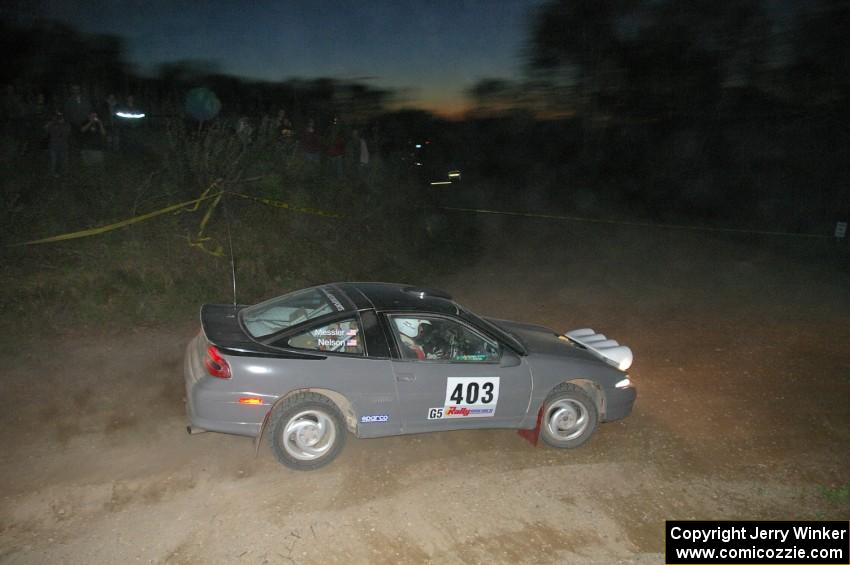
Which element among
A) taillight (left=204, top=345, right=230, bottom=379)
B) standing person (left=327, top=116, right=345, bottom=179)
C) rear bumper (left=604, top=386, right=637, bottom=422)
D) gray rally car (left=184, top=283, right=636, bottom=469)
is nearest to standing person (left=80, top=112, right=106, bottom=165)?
standing person (left=327, top=116, right=345, bottom=179)

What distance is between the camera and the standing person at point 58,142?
10391 millimetres

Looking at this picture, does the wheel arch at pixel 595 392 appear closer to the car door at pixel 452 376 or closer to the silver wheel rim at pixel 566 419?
the silver wheel rim at pixel 566 419

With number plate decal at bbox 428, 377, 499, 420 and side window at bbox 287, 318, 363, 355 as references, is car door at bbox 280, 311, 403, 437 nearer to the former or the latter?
side window at bbox 287, 318, 363, 355

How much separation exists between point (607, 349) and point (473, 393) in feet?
6.30

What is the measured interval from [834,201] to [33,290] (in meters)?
27.2

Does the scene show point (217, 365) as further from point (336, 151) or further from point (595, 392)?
point (336, 151)

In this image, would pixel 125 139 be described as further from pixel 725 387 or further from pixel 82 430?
→ pixel 725 387

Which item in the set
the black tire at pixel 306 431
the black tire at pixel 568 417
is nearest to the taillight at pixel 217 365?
the black tire at pixel 306 431

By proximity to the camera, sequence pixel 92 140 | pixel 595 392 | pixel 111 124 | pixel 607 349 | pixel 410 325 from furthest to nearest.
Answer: pixel 111 124, pixel 92 140, pixel 607 349, pixel 595 392, pixel 410 325

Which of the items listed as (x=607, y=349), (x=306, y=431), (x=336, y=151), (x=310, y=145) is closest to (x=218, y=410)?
(x=306, y=431)

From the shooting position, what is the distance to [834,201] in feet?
78.4

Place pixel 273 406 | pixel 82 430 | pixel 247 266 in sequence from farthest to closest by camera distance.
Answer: pixel 247 266 → pixel 82 430 → pixel 273 406

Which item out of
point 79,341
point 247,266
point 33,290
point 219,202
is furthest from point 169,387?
point 219,202

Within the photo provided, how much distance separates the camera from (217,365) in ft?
14.8
